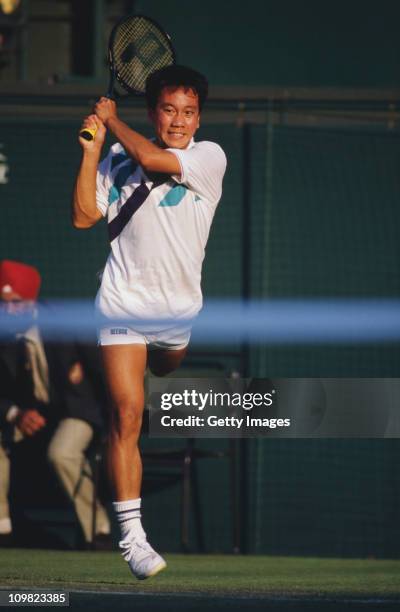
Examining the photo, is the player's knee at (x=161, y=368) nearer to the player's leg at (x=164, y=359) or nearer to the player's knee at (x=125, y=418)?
the player's leg at (x=164, y=359)

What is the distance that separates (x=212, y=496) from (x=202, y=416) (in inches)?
39.4

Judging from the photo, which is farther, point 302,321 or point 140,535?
point 302,321

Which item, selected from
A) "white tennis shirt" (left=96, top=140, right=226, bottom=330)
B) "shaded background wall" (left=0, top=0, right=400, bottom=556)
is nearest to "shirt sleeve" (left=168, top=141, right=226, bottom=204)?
"white tennis shirt" (left=96, top=140, right=226, bottom=330)

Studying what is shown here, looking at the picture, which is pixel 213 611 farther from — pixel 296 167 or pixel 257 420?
pixel 296 167

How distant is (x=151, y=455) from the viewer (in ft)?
30.6

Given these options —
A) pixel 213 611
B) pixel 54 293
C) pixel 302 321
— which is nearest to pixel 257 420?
pixel 302 321

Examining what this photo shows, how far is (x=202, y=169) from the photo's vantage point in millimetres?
5754

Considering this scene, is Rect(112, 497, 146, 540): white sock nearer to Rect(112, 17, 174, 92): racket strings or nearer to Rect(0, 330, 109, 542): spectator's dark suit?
Rect(112, 17, 174, 92): racket strings

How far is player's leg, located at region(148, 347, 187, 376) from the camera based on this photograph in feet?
19.6

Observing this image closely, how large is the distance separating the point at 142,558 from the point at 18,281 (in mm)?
4206

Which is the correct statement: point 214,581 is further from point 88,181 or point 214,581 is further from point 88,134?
point 88,134

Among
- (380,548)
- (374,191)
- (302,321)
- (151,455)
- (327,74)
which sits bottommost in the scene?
(380,548)

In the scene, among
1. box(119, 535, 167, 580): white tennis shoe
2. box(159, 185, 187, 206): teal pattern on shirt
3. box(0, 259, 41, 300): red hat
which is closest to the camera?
box(119, 535, 167, 580): white tennis shoe

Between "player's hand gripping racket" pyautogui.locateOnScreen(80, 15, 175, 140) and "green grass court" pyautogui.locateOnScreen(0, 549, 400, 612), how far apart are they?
7.34 feet
